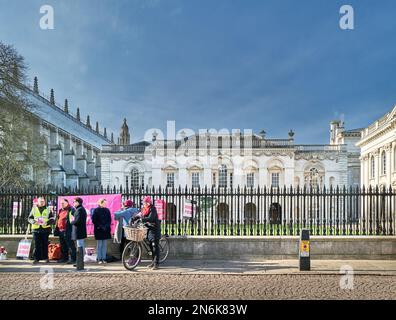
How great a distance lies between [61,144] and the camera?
6319 centimetres

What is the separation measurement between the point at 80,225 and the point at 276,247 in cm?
591

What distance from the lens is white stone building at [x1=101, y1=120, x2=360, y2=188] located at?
5184cm

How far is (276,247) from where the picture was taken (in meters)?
11.6


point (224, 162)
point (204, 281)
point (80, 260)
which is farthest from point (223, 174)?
point (204, 281)

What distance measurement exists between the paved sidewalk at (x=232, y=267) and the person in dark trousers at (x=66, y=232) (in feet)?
1.14

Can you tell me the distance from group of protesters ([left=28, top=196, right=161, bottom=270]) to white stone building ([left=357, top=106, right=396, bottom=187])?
33.2m

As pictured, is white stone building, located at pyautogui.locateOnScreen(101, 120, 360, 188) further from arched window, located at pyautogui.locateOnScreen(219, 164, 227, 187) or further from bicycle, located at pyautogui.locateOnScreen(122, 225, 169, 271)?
bicycle, located at pyautogui.locateOnScreen(122, 225, 169, 271)

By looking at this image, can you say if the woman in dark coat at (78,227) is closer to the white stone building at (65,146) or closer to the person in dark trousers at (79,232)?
the person in dark trousers at (79,232)

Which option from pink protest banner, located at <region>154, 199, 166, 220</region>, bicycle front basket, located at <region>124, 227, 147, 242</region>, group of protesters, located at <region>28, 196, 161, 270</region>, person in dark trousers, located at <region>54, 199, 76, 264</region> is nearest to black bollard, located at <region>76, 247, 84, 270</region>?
group of protesters, located at <region>28, 196, 161, 270</region>

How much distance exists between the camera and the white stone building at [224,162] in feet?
170

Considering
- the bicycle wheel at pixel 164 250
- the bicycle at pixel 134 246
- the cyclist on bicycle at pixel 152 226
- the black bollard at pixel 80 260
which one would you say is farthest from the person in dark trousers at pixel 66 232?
the bicycle wheel at pixel 164 250

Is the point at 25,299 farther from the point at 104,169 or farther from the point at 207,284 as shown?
the point at 104,169

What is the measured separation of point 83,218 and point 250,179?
1739 inches

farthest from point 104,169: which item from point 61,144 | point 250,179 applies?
point 250,179
